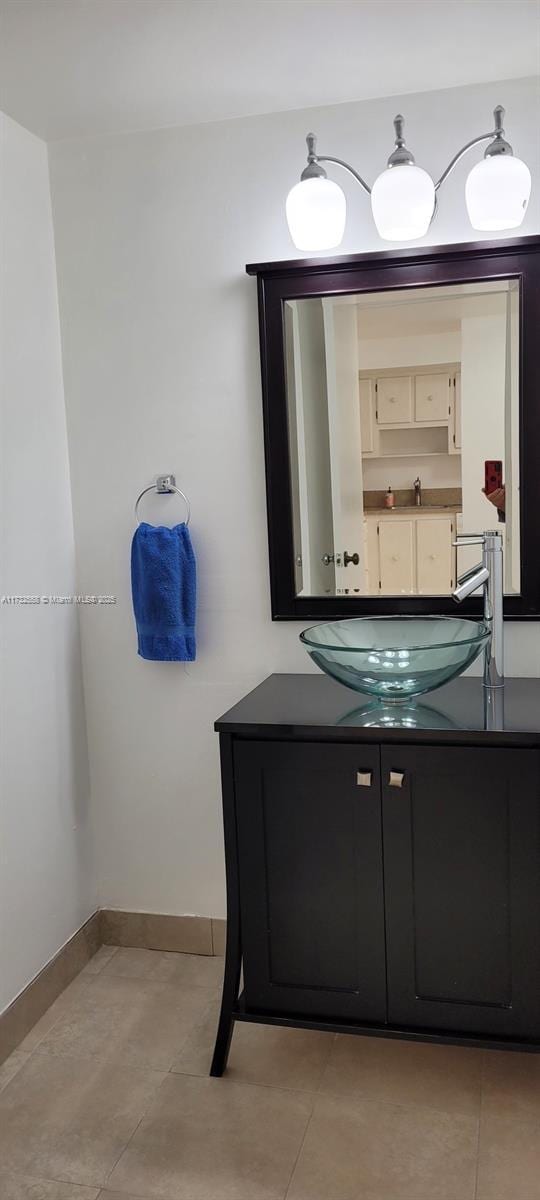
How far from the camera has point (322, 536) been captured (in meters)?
2.30

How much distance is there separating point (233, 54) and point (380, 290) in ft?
1.94

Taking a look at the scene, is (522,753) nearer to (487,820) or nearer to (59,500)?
(487,820)

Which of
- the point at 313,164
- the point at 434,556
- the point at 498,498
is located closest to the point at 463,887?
the point at 434,556

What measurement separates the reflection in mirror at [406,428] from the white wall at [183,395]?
155 mm

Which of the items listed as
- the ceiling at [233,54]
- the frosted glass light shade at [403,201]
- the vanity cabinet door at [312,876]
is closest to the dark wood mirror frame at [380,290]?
the frosted glass light shade at [403,201]

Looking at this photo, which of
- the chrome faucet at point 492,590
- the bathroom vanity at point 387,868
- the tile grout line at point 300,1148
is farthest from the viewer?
the chrome faucet at point 492,590

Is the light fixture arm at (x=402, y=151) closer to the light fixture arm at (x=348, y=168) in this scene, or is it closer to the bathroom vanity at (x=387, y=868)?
the light fixture arm at (x=348, y=168)

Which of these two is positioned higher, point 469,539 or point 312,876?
point 469,539

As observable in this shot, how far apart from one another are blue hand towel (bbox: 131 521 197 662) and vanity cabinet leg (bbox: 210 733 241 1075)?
478mm

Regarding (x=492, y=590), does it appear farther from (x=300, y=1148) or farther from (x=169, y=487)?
(x=300, y=1148)

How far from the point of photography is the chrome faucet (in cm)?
205

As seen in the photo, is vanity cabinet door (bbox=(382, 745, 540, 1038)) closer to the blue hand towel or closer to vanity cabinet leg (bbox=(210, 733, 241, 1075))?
vanity cabinet leg (bbox=(210, 733, 241, 1075))

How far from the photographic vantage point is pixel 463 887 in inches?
73.7

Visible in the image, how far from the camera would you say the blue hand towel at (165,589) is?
236 cm
